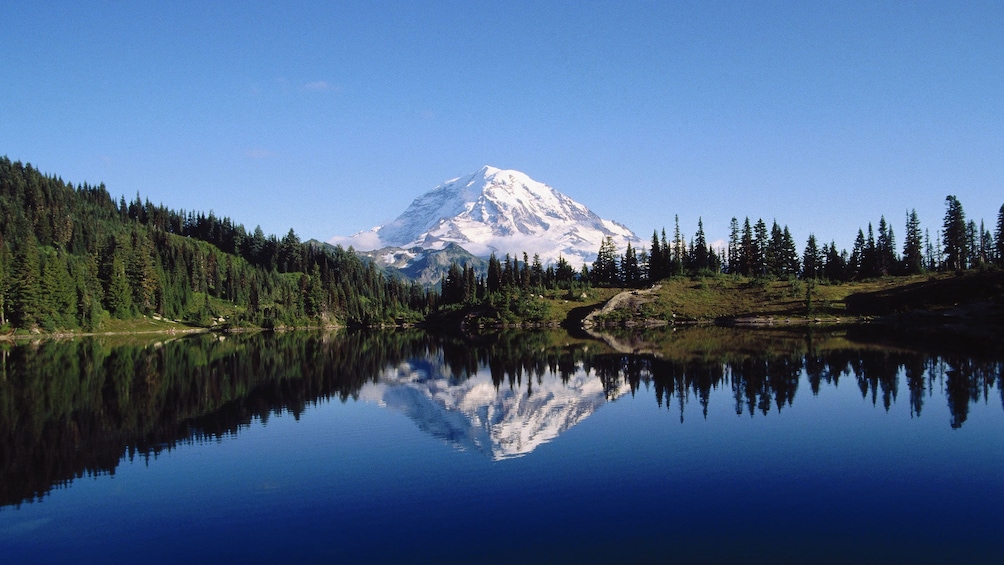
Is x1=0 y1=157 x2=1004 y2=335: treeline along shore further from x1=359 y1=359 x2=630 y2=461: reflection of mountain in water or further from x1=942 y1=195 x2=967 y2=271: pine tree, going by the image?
x1=359 y1=359 x2=630 y2=461: reflection of mountain in water

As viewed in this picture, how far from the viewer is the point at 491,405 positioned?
4425cm

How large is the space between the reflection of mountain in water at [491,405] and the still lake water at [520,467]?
0.29m

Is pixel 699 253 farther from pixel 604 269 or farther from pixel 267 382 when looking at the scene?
pixel 267 382

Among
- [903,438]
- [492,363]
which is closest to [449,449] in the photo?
[903,438]

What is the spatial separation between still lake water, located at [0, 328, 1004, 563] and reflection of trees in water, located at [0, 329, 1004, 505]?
319 mm

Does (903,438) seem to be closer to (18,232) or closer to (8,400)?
(8,400)

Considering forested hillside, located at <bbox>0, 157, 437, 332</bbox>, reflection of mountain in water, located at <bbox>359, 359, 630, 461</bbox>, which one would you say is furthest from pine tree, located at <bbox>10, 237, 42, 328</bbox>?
reflection of mountain in water, located at <bbox>359, 359, 630, 461</bbox>

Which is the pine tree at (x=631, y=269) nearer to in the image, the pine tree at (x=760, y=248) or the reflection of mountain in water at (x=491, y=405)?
the pine tree at (x=760, y=248)

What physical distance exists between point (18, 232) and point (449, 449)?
17690 cm

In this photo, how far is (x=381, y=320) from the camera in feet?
623

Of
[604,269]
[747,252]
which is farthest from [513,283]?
[747,252]

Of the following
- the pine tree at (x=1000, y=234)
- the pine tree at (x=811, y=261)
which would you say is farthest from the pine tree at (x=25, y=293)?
the pine tree at (x=1000, y=234)

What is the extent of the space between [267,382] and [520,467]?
36.2 metres

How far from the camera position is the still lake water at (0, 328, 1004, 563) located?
18.2 m
